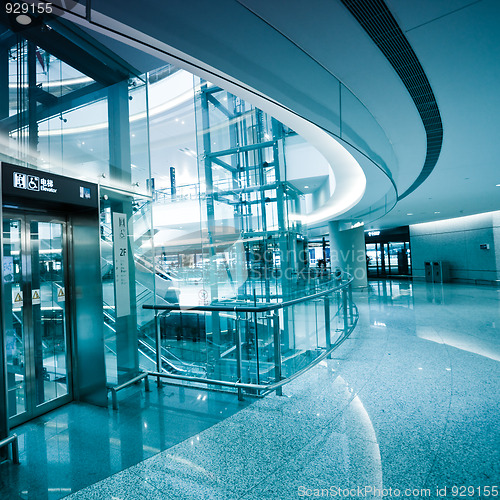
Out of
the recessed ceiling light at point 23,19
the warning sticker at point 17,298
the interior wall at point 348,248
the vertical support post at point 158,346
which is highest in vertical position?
the recessed ceiling light at point 23,19

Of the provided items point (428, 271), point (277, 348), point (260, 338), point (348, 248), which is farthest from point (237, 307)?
point (428, 271)

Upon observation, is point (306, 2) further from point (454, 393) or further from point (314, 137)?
point (454, 393)

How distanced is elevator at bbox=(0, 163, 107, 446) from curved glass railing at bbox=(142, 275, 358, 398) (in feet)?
2.53

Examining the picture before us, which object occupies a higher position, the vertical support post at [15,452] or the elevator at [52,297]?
the elevator at [52,297]

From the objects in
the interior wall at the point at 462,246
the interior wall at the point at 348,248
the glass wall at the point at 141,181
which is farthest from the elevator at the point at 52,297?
the interior wall at the point at 462,246

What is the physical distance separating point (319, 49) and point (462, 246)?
17.5m

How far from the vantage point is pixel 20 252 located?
10.5ft

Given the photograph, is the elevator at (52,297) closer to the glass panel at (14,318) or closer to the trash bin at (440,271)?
the glass panel at (14,318)

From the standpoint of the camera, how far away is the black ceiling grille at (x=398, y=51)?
7.50ft

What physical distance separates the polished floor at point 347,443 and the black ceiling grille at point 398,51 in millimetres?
3268

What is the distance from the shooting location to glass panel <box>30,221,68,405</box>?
3.33m

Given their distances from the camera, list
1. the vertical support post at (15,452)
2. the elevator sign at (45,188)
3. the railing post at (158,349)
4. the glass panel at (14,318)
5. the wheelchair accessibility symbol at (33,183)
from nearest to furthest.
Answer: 1. the vertical support post at (15,452)
2. the elevator sign at (45,188)
3. the wheelchair accessibility symbol at (33,183)
4. the glass panel at (14,318)
5. the railing post at (158,349)

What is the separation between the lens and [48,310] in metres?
3.45

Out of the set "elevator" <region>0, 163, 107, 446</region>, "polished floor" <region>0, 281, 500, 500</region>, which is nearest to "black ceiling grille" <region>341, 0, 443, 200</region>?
"elevator" <region>0, 163, 107, 446</region>
